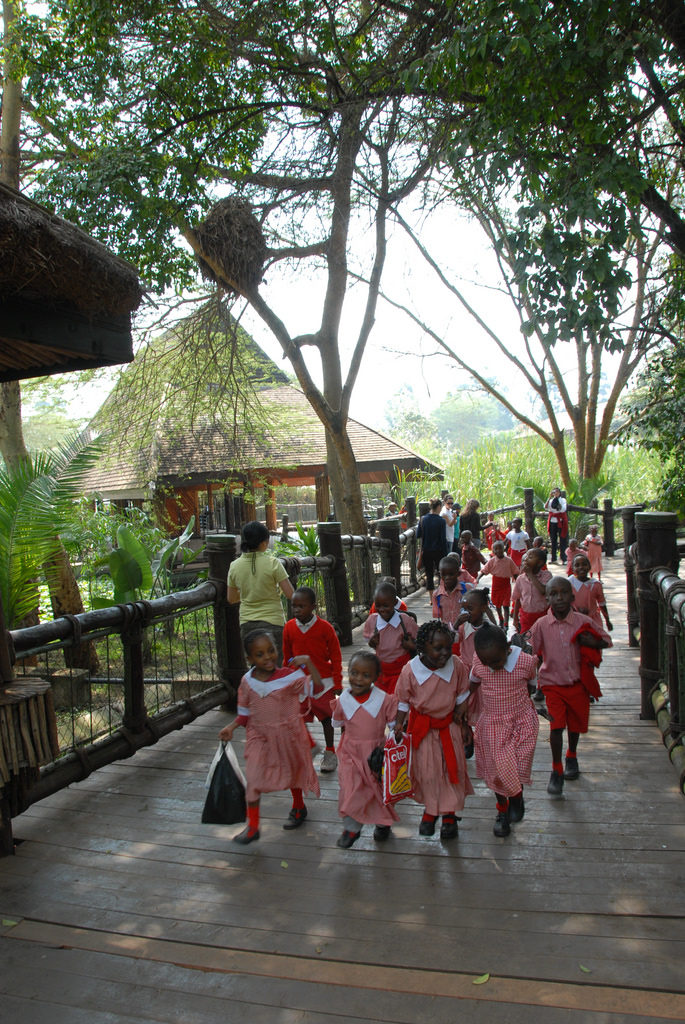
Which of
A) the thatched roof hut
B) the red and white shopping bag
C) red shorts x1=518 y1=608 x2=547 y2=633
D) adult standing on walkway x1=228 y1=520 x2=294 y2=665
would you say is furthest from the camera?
red shorts x1=518 y1=608 x2=547 y2=633

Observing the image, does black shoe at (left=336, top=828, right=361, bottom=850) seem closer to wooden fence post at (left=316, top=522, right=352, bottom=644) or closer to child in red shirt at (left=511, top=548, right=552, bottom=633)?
child in red shirt at (left=511, top=548, right=552, bottom=633)

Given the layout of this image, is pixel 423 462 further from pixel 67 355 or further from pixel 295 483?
pixel 67 355

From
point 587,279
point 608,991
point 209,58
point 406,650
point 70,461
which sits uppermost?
point 209,58

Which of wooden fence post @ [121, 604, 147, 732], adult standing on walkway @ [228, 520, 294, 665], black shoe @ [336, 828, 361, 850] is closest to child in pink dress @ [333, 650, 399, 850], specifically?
black shoe @ [336, 828, 361, 850]

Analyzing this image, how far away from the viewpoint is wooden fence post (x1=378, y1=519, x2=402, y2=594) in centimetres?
1070

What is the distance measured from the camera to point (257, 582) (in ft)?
17.4

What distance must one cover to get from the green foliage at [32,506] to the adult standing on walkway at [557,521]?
11.3m

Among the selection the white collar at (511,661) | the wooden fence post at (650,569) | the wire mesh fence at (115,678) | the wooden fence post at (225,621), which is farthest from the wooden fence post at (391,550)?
the white collar at (511,661)

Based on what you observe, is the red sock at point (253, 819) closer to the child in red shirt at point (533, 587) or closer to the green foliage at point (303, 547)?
the child in red shirt at point (533, 587)

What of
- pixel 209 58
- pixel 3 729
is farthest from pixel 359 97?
pixel 3 729

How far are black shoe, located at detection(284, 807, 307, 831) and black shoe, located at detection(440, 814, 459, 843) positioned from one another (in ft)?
2.38

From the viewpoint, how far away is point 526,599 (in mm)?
6336

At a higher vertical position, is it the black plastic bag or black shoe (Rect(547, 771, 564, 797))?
the black plastic bag

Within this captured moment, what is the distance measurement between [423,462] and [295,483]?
389 cm
